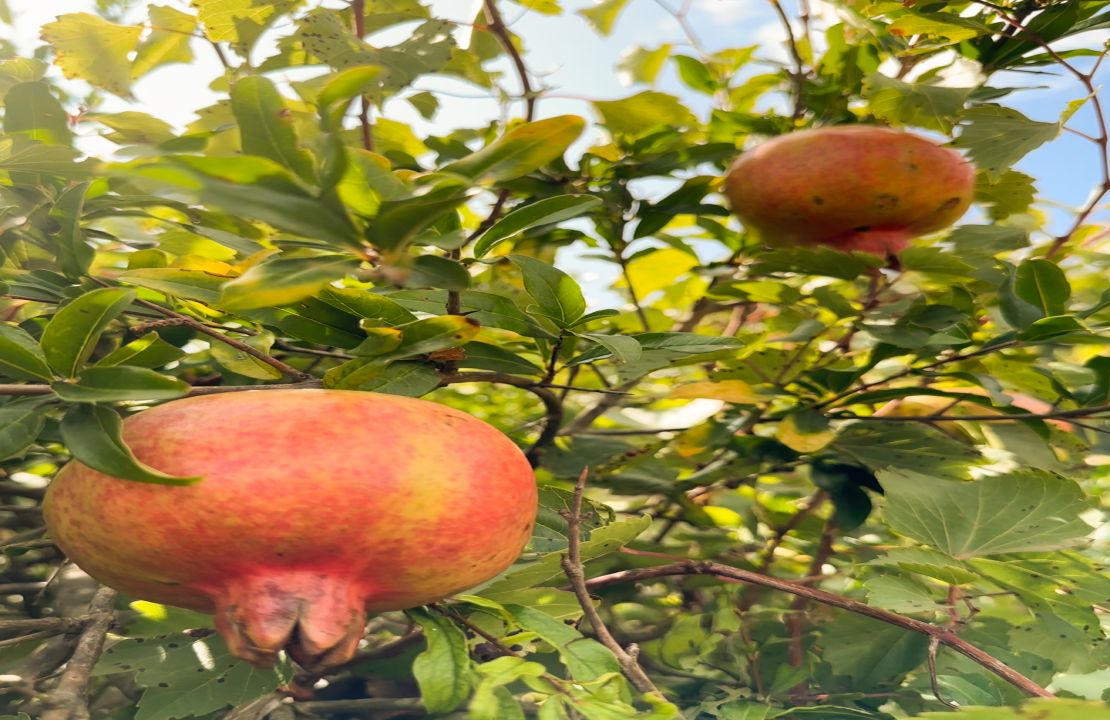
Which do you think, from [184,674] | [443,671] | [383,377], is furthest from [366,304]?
[184,674]

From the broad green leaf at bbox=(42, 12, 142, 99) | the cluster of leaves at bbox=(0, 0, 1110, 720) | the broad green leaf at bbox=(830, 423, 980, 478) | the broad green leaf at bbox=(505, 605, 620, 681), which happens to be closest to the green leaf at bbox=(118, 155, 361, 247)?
the cluster of leaves at bbox=(0, 0, 1110, 720)

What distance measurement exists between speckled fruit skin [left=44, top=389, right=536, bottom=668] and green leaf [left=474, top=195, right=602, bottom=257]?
0.13 metres

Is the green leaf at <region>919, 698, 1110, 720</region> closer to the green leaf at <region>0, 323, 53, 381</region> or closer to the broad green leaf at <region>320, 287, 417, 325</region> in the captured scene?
the broad green leaf at <region>320, 287, 417, 325</region>

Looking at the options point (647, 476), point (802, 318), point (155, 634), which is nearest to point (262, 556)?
point (155, 634)

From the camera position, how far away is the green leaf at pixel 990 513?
2.48ft

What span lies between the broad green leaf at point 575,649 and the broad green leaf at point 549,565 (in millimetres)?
37

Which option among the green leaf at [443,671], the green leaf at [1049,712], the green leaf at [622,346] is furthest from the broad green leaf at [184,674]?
the green leaf at [1049,712]

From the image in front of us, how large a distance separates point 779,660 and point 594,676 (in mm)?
459

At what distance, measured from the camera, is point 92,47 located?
1.03 metres

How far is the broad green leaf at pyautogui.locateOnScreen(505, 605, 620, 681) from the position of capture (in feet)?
1.87

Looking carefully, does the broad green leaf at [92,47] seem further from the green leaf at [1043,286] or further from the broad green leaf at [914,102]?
the green leaf at [1043,286]

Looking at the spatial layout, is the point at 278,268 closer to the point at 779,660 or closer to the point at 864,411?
the point at 779,660

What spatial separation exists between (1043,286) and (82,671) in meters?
0.93

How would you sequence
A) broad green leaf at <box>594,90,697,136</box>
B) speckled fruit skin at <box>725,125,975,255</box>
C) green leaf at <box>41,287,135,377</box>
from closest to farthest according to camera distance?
1. green leaf at <box>41,287,135,377</box>
2. speckled fruit skin at <box>725,125,975,255</box>
3. broad green leaf at <box>594,90,697,136</box>
